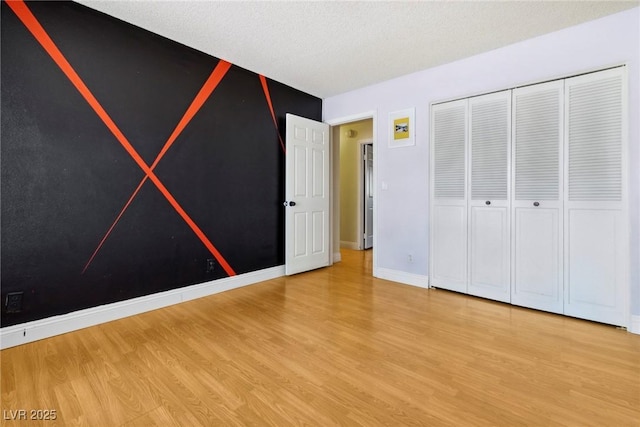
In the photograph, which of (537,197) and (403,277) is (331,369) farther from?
(537,197)

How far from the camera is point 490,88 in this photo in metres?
3.12

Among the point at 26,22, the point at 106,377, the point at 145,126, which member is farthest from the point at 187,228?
the point at 26,22

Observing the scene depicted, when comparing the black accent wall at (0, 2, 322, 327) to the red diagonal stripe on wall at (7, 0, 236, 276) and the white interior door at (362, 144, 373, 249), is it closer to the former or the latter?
the red diagonal stripe on wall at (7, 0, 236, 276)

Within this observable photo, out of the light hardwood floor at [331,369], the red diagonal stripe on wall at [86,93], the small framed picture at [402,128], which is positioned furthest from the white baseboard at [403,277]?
the red diagonal stripe on wall at [86,93]

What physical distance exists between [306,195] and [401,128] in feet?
5.17

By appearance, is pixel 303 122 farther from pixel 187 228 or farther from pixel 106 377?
pixel 106 377

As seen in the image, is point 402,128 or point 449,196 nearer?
point 449,196

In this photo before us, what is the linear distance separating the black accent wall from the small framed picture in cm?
179

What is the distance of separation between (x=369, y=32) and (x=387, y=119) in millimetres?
1317

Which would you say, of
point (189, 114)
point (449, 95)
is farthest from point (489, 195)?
point (189, 114)

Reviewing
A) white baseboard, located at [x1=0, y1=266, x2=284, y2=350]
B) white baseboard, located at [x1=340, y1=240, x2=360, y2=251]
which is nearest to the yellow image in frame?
white baseboard, located at [x1=0, y1=266, x2=284, y2=350]

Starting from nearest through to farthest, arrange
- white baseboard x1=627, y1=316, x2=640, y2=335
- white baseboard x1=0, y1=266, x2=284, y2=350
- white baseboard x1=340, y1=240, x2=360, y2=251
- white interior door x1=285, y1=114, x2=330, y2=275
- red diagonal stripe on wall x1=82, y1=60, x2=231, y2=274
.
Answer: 1. white baseboard x1=0, y1=266, x2=284, y2=350
2. white baseboard x1=627, y1=316, x2=640, y2=335
3. red diagonal stripe on wall x1=82, y1=60, x2=231, y2=274
4. white interior door x1=285, y1=114, x2=330, y2=275
5. white baseboard x1=340, y1=240, x2=360, y2=251

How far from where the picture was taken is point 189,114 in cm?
313

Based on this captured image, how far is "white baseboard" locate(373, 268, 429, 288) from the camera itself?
362 cm
